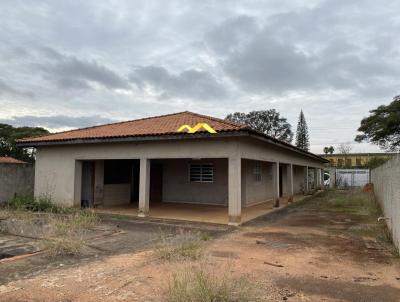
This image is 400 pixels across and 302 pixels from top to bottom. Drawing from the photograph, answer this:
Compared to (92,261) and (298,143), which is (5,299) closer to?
(92,261)

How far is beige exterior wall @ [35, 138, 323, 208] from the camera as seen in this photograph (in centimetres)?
1159

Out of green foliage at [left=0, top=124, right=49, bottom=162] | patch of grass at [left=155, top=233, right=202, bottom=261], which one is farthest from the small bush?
green foliage at [left=0, top=124, right=49, bottom=162]

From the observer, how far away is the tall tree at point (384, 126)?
32.3 m

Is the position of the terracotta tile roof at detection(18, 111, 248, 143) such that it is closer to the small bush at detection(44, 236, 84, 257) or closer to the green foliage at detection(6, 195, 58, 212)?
the green foliage at detection(6, 195, 58, 212)

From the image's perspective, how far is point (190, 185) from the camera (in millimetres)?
17688

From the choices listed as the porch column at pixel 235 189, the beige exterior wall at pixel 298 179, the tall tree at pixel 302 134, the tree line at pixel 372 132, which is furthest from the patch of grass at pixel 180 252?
the tall tree at pixel 302 134

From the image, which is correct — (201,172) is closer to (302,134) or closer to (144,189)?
(144,189)

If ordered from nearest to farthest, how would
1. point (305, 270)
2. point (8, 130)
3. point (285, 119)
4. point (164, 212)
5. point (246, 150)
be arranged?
point (305, 270), point (246, 150), point (164, 212), point (8, 130), point (285, 119)

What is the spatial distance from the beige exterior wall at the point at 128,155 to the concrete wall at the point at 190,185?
11cm

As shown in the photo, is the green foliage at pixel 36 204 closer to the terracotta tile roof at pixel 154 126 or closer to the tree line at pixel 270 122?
the terracotta tile roof at pixel 154 126

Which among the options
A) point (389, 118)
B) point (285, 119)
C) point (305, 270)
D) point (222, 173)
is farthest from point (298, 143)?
point (305, 270)

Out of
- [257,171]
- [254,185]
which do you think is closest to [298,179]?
[257,171]

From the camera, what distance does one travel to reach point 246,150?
12305 mm

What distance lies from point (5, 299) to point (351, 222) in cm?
1111
